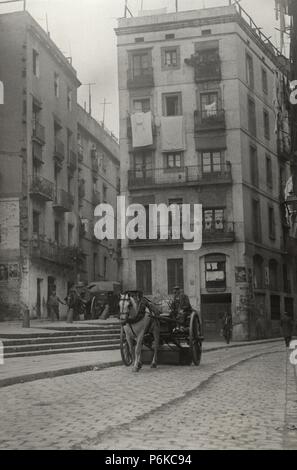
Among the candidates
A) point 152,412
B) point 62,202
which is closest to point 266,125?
point 62,202

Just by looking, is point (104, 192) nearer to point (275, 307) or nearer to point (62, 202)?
point (62, 202)

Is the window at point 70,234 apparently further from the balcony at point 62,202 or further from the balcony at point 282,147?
the balcony at point 282,147

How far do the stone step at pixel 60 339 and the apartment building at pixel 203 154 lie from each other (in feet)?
41.8

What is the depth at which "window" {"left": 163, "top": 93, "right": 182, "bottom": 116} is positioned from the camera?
122 feet

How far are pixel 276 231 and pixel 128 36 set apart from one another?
46.8ft

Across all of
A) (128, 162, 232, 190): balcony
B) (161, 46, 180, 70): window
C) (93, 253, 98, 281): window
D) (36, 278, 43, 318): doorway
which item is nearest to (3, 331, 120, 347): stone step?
(36, 278, 43, 318): doorway

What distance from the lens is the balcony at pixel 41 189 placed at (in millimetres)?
31953

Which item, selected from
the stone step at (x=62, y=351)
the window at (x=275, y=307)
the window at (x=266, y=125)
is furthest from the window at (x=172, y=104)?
the stone step at (x=62, y=351)

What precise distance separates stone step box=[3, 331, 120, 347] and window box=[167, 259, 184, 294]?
492 inches

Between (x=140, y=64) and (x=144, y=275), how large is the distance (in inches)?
470

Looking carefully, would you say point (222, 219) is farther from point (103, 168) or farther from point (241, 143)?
point (103, 168)

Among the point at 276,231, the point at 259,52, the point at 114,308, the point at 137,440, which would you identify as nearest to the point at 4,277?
the point at 114,308

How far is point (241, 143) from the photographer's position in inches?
1425

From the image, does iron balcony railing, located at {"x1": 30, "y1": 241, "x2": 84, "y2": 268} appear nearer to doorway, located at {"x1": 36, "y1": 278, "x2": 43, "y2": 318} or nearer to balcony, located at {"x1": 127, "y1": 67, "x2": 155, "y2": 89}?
doorway, located at {"x1": 36, "y1": 278, "x2": 43, "y2": 318}
